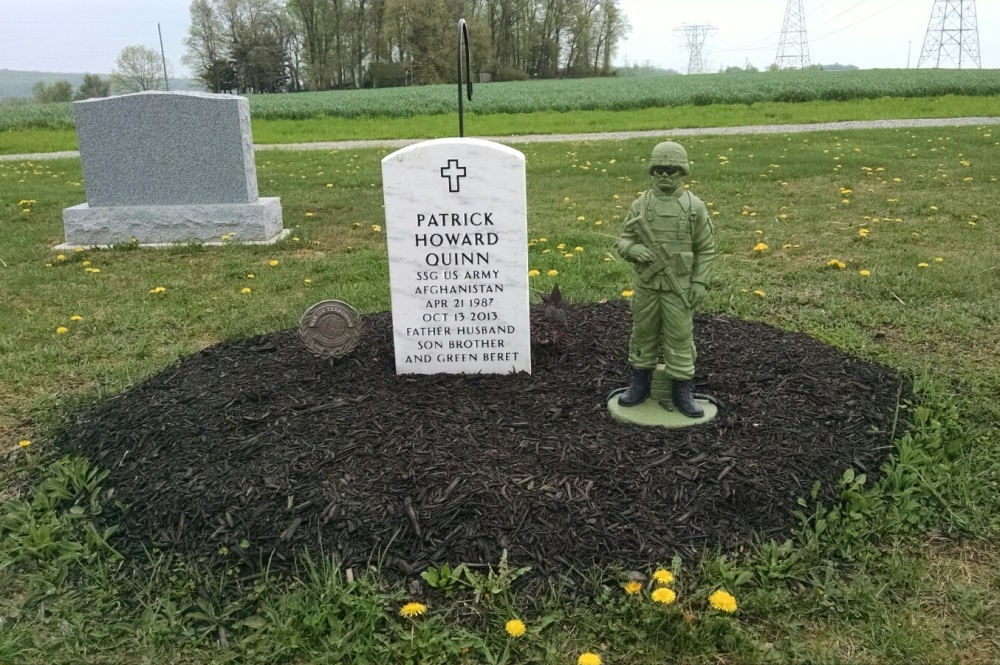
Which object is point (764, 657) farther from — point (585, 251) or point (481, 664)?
point (585, 251)

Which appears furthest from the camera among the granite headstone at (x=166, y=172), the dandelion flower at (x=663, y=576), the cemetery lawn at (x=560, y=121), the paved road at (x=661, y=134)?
the cemetery lawn at (x=560, y=121)

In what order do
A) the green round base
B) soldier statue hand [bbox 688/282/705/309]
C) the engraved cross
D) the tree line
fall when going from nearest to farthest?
1. soldier statue hand [bbox 688/282/705/309]
2. the green round base
3. the engraved cross
4. the tree line

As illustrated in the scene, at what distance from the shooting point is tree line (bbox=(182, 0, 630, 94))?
193 ft

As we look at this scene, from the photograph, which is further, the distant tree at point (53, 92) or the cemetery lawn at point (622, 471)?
the distant tree at point (53, 92)

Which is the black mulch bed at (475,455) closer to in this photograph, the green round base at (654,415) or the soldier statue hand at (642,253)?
the green round base at (654,415)

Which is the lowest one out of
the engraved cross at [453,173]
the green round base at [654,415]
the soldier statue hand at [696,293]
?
the green round base at [654,415]

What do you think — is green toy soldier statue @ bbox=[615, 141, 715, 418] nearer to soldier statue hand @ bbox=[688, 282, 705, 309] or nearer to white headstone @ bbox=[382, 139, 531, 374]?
soldier statue hand @ bbox=[688, 282, 705, 309]

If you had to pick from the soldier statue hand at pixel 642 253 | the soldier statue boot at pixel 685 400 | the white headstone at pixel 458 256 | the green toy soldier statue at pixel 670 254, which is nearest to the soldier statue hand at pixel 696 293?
the green toy soldier statue at pixel 670 254

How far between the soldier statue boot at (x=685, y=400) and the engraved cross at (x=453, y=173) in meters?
1.48

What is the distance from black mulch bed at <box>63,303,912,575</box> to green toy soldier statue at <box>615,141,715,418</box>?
43 cm

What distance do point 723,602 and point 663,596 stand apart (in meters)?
0.20

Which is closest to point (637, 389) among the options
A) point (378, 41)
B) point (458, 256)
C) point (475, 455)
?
point (475, 455)

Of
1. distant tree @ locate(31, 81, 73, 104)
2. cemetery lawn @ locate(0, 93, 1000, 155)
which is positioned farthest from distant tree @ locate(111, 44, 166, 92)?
cemetery lawn @ locate(0, 93, 1000, 155)

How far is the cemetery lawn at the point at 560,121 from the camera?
64.0ft
